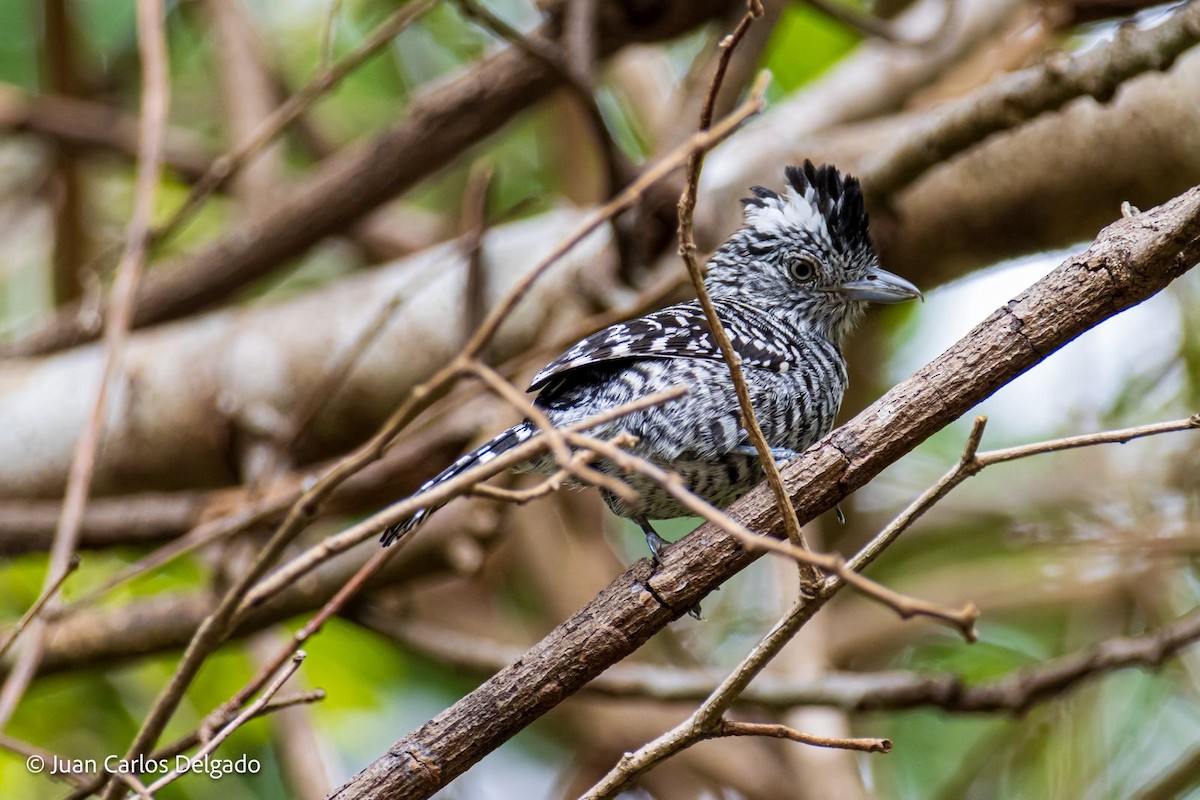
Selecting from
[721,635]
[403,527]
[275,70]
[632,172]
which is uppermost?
[275,70]

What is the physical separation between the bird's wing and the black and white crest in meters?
0.39

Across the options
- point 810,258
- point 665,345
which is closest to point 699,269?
point 665,345

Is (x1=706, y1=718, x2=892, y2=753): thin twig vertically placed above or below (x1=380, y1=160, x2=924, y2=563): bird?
below

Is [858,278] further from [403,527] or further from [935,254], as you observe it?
[403,527]

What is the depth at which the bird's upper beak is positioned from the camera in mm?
2967

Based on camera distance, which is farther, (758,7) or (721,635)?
(721,635)

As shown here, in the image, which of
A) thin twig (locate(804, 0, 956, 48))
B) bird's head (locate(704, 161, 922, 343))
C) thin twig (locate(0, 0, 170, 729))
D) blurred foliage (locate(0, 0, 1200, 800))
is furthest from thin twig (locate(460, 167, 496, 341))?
thin twig (locate(804, 0, 956, 48))

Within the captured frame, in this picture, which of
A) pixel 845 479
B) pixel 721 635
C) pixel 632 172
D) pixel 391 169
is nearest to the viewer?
pixel 845 479

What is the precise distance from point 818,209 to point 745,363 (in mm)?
633

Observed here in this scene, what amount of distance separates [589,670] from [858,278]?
5.45 feet

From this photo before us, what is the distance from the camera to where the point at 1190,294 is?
4.40 meters

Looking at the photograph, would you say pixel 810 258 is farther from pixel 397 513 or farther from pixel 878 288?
pixel 397 513

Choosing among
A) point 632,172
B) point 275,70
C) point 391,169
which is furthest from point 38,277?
point 632,172

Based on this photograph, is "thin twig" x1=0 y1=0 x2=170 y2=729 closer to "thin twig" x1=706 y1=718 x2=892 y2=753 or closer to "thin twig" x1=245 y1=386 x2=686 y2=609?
"thin twig" x1=245 y1=386 x2=686 y2=609
